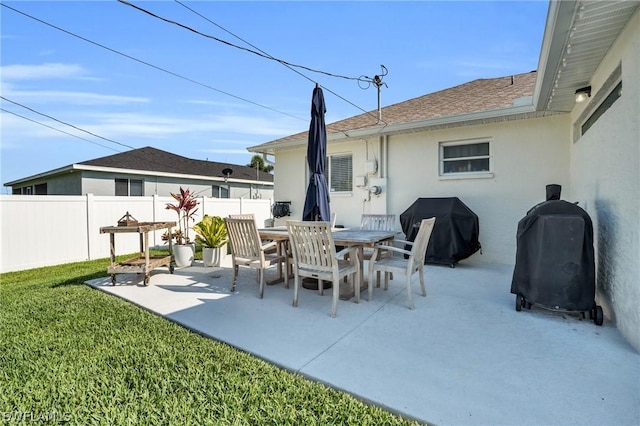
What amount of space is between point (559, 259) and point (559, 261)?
0.02 m

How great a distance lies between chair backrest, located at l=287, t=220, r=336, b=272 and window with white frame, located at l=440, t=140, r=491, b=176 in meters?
4.84

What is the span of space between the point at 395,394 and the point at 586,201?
4.65 m

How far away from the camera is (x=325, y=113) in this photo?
16.3 feet

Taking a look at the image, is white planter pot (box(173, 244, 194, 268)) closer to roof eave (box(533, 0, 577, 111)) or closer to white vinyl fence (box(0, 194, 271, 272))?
white vinyl fence (box(0, 194, 271, 272))

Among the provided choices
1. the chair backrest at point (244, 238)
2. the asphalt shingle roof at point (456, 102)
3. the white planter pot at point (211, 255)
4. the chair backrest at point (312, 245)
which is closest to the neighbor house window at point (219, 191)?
the asphalt shingle roof at point (456, 102)

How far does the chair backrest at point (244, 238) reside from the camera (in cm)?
450

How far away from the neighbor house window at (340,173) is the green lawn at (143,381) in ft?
20.5

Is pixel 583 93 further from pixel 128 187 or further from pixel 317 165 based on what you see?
pixel 128 187

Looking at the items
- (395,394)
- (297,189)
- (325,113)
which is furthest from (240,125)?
(395,394)

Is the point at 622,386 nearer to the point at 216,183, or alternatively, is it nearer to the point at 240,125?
the point at 240,125

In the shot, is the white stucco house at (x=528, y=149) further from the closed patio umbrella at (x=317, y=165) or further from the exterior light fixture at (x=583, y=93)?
the closed patio umbrella at (x=317, y=165)

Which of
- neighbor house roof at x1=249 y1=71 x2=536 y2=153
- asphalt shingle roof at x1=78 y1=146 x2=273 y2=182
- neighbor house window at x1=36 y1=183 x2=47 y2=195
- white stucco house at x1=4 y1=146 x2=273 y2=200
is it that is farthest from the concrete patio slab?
neighbor house window at x1=36 y1=183 x2=47 y2=195

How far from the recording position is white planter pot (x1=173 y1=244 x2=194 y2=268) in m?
6.54

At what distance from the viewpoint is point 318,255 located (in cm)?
389
